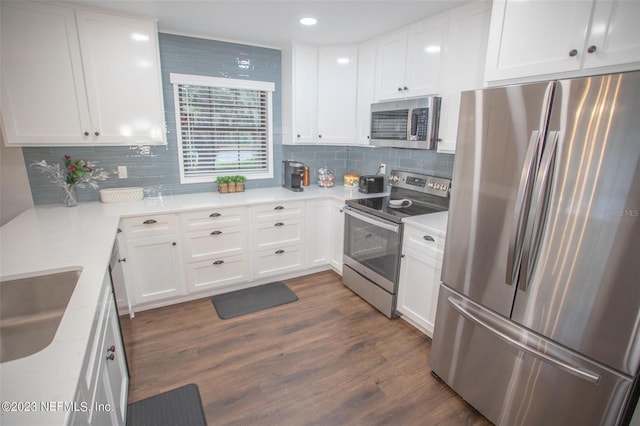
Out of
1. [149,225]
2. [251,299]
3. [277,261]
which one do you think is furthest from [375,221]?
[149,225]

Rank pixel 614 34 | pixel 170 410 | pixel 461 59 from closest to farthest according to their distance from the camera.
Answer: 1. pixel 614 34
2. pixel 170 410
3. pixel 461 59

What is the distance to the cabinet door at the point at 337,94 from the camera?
3.29 meters

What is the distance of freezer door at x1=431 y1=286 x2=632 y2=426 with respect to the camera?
1291mm

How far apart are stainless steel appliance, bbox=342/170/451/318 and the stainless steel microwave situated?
0.43 meters

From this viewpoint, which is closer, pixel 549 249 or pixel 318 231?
pixel 549 249

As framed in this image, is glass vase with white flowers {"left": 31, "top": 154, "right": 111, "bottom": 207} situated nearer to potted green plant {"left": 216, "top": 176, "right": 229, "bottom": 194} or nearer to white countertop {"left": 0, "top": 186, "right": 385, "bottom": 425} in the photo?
white countertop {"left": 0, "top": 186, "right": 385, "bottom": 425}

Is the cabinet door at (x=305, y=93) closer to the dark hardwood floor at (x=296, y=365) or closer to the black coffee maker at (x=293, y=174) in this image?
the black coffee maker at (x=293, y=174)

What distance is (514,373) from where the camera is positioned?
61.0 inches

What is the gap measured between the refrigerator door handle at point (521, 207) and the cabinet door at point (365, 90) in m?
1.98

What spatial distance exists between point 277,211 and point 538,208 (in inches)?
87.2

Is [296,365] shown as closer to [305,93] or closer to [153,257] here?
[153,257]

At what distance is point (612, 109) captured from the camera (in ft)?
3.75

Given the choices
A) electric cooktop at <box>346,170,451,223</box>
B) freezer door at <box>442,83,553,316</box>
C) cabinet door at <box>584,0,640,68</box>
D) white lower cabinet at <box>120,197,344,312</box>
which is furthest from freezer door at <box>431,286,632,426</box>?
white lower cabinet at <box>120,197,344,312</box>

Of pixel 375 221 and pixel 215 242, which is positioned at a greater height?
pixel 375 221
